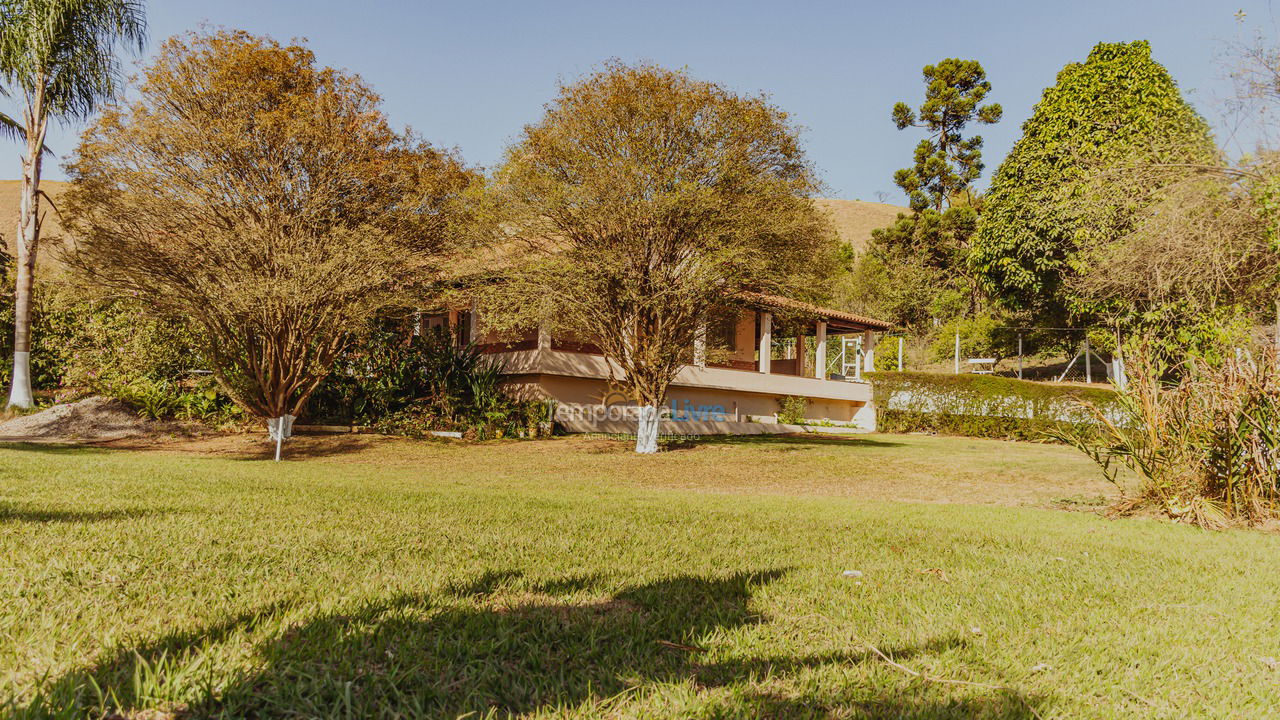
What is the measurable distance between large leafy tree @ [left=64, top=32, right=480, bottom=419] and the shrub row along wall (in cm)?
1923

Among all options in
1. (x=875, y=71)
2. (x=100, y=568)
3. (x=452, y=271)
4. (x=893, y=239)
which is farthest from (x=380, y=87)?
(x=893, y=239)

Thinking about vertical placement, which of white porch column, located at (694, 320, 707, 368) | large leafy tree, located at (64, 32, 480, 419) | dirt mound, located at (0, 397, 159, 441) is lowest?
dirt mound, located at (0, 397, 159, 441)

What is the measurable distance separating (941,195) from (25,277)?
140 ft

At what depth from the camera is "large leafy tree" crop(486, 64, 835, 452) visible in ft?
53.6

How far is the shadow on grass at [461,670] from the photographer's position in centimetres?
217

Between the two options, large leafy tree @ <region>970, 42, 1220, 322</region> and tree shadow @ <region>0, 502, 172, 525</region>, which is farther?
large leafy tree @ <region>970, 42, 1220, 322</region>

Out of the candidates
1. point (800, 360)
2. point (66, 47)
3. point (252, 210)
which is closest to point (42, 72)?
point (66, 47)

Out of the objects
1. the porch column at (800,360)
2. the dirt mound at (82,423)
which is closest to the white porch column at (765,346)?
the porch column at (800,360)

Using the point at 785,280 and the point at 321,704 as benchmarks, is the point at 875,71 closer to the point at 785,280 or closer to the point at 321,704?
the point at 785,280

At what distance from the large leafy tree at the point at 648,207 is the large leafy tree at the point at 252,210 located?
230cm

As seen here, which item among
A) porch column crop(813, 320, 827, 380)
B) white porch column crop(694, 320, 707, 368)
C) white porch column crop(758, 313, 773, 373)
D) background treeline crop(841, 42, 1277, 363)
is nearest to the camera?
background treeline crop(841, 42, 1277, 363)

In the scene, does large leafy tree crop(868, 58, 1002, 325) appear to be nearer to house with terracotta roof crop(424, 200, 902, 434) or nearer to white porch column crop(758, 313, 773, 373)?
house with terracotta roof crop(424, 200, 902, 434)

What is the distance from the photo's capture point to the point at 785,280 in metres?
Answer: 16.9

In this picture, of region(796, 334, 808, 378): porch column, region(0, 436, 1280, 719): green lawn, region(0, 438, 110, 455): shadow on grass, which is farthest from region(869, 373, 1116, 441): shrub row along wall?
region(0, 438, 110, 455): shadow on grass
